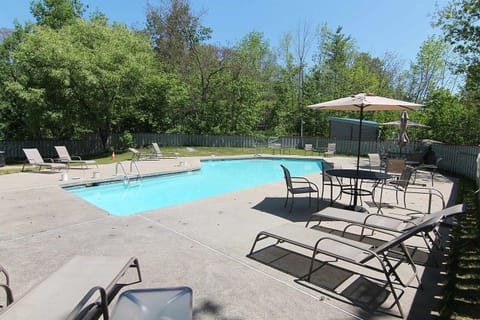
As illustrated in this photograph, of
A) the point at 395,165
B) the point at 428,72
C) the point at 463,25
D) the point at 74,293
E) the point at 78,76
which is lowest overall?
the point at 74,293

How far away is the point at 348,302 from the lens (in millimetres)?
2334

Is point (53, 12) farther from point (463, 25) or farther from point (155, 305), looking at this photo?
point (155, 305)

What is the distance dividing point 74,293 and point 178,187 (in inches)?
272

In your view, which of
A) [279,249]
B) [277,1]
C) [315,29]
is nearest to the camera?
[279,249]

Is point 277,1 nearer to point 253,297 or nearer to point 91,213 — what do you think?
point 91,213

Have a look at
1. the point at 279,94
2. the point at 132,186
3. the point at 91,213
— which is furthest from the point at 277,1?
the point at 91,213

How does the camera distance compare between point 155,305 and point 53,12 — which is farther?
point 53,12

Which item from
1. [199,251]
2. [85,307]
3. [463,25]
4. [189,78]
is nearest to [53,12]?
[189,78]

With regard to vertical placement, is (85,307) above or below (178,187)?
above

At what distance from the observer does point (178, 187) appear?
8680 mm

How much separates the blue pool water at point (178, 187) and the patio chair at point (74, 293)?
13.8 feet

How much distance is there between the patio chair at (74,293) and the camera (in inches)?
63.1

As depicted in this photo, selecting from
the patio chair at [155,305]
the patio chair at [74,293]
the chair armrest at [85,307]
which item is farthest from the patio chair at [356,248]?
the chair armrest at [85,307]

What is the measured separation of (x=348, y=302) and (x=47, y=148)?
17415 mm
